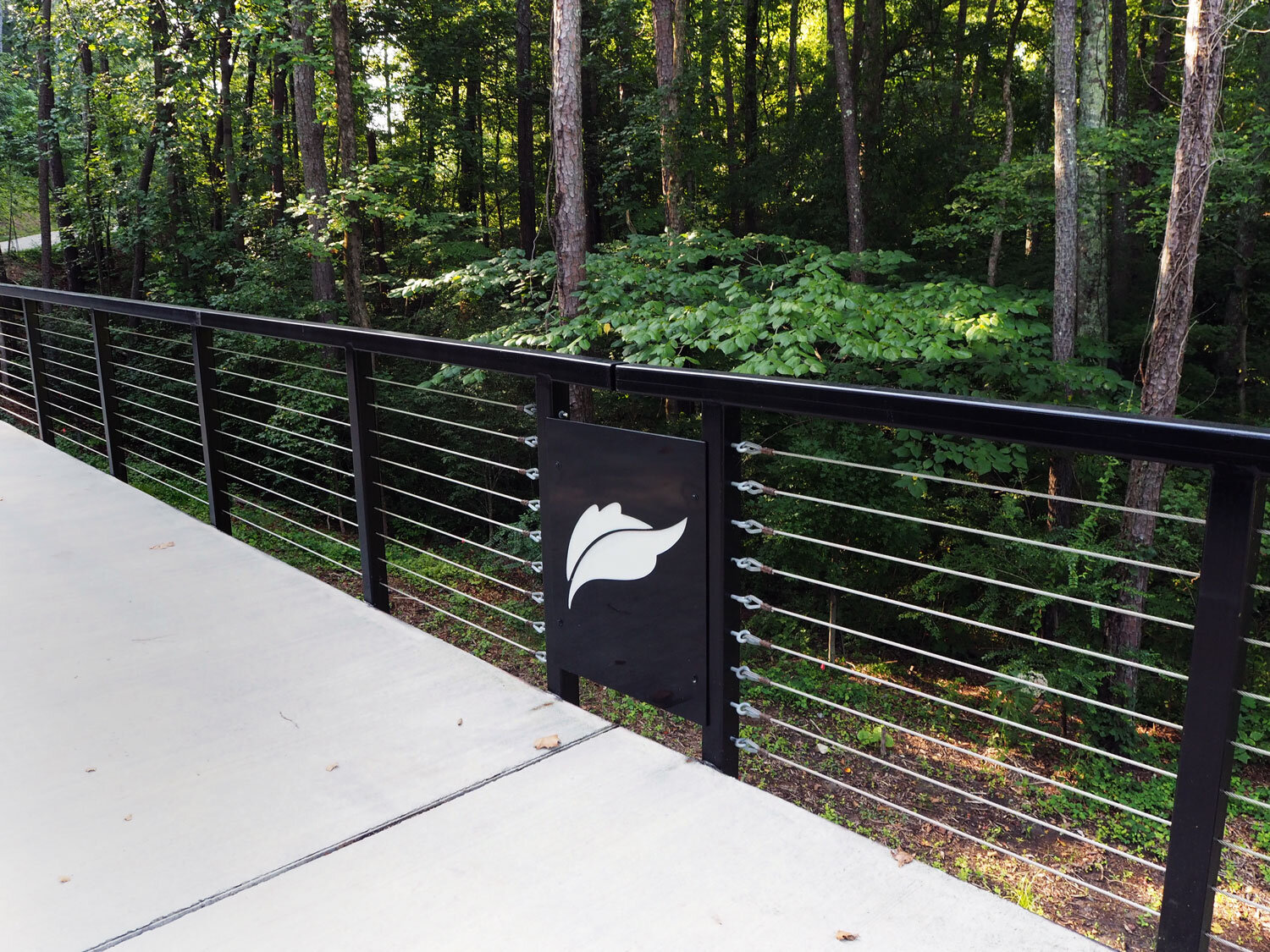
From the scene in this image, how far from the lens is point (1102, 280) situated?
10766mm

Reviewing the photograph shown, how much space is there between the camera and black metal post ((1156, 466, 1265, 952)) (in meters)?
1.40

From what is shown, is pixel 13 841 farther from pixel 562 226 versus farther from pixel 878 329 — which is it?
pixel 562 226

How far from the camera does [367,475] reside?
3.40m

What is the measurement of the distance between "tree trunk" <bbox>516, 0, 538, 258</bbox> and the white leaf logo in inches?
693

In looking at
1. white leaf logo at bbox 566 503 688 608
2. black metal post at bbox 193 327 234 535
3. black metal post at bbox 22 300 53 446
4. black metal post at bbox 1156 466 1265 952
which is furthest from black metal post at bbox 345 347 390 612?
black metal post at bbox 22 300 53 446

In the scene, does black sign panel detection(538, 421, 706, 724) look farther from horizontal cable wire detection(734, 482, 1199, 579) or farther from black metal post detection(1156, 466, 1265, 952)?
black metal post detection(1156, 466, 1265, 952)

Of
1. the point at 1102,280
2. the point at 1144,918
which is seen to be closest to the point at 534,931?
the point at 1144,918

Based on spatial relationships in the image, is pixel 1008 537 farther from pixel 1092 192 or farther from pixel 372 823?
pixel 1092 192

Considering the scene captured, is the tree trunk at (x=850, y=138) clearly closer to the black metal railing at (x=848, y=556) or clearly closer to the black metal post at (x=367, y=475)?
the black metal railing at (x=848, y=556)

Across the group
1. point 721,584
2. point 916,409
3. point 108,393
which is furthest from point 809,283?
point 916,409

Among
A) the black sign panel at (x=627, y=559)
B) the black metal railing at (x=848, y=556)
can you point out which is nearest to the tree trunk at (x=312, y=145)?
the black metal railing at (x=848, y=556)

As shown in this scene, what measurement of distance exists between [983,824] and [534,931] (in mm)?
5021

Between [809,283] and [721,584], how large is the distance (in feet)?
17.0

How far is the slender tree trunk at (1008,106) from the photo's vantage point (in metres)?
14.1
